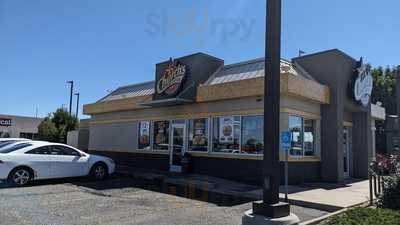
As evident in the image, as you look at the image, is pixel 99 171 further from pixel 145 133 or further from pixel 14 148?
pixel 145 133

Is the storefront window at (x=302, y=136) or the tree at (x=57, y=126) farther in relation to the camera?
the tree at (x=57, y=126)

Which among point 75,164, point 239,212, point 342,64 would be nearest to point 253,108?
point 342,64

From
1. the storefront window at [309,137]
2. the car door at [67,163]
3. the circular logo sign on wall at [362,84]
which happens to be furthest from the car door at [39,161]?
the circular logo sign on wall at [362,84]

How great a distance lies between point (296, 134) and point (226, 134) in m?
2.81

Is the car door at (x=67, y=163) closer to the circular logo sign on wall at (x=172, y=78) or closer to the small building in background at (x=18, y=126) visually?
the circular logo sign on wall at (x=172, y=78)

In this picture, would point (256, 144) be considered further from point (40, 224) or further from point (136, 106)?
point (40, 224)

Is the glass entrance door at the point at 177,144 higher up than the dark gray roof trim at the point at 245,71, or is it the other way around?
the dark gray roof trim at the point at 245,71

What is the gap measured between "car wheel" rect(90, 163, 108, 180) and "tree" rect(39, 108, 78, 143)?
21677 millimetres

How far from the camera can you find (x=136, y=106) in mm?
19891

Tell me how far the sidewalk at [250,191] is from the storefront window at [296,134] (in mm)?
1368

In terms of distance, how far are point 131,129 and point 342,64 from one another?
36.3 ft

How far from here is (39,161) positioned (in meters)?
13.6

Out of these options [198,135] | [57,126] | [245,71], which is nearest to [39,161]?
[198,135]

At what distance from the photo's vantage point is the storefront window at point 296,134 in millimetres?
14883
